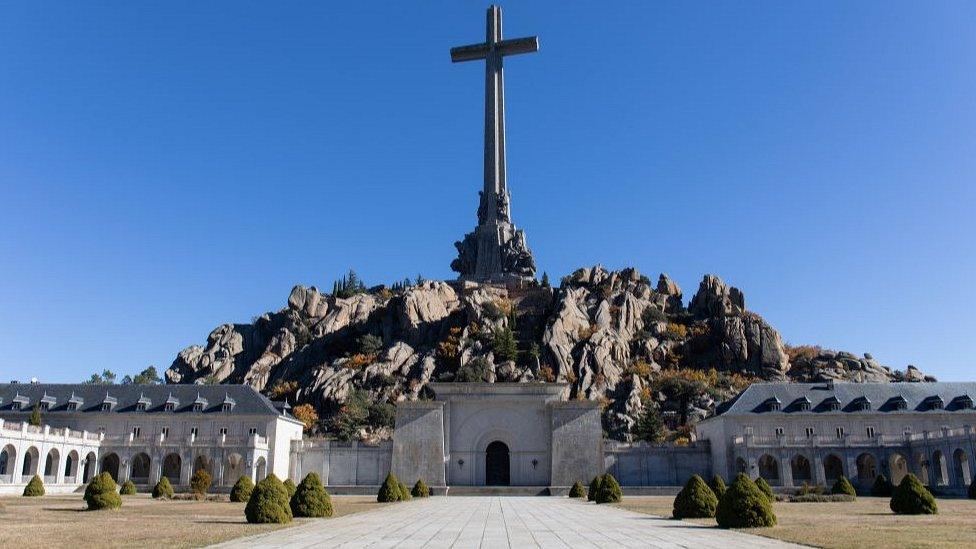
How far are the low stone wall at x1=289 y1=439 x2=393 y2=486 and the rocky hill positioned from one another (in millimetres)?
19308

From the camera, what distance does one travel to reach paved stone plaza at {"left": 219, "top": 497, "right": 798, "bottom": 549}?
56.6 feet

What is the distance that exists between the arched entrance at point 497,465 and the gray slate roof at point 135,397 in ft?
62.8

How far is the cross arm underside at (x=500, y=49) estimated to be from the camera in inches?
4747

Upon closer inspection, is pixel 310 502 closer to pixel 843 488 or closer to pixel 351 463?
pixel 351 463

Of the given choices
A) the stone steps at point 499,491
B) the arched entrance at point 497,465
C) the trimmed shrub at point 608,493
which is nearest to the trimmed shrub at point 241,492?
the stone steps at point 499,491

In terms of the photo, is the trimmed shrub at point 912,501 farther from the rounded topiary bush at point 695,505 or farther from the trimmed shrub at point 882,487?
the trimmed shrub at point 882,487

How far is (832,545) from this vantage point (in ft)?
54.3

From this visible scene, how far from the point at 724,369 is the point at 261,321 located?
234ft

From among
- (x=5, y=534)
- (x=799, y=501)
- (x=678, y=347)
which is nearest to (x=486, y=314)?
(x=678, y=347)

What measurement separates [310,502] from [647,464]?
37357 millimetres

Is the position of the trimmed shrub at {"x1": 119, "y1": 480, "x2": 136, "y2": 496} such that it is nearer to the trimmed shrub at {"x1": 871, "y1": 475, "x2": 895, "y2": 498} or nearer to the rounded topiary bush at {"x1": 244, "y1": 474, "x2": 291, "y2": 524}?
the rounded topiary bush at {"x1": 244, "y1": 474, "x2": 291, "y2": 524}

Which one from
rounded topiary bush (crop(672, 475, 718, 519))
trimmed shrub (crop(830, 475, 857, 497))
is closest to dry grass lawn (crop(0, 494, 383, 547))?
rounded topiary bush (crop(672, 475, 718, 519))

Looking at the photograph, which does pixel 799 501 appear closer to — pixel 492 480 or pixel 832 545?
pixel 492 480

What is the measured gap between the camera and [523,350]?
10044 cm
